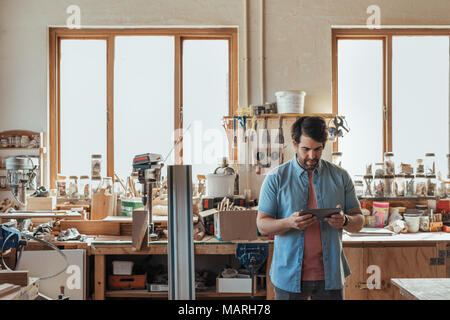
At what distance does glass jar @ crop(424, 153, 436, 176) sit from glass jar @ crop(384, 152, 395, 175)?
31 cm

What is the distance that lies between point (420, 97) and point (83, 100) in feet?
10.5

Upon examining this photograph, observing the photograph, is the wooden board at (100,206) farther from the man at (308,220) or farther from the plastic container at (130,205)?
the man at (308,220)

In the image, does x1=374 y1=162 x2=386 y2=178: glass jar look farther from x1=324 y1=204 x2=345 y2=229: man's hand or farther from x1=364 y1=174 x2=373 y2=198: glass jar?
x1=324 y1=204 x2=345 y2=229: man's hand

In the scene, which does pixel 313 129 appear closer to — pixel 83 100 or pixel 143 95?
pixel 143 95

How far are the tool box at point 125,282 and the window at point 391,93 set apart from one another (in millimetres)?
2127

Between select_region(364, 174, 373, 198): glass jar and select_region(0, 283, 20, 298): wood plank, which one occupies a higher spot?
select_region(364, 174, 373, 198): glass jar

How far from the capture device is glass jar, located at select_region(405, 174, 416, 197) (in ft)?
12.6

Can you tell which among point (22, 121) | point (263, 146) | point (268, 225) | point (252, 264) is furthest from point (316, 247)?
point (22, 121)

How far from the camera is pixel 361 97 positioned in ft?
13.3

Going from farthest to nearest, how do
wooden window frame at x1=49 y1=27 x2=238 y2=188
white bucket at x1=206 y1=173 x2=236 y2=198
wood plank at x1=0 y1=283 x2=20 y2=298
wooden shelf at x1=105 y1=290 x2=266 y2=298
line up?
1. wooden window frame at x1=49 y1=27 x2=238 y2=188
2. white bucket at x1=206 y1=173 x2=236 y2=198
3. wooden shelf at x1=105 y1=290 x2=266 y2=298
4. wood plank at x1=0 y1=283 x2=20 y2=298

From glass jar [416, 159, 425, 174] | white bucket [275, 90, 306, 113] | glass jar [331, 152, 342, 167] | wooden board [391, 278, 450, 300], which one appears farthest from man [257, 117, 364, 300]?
glass jar [416, 159, 425, 174]

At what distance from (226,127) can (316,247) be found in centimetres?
204

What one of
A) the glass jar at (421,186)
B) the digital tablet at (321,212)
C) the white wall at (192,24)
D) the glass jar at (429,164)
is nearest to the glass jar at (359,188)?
the glass jar at (421,186)

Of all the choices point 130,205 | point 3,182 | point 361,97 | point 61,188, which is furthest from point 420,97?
point 3,182
